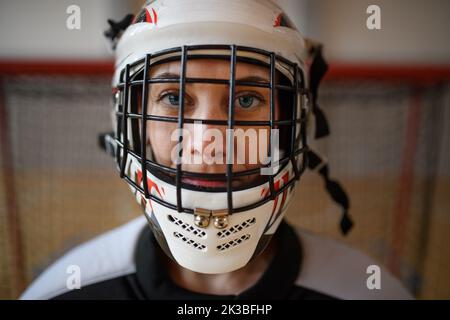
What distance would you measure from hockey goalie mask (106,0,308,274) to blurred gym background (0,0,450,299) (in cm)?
54

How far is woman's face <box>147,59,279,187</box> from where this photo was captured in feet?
1.98

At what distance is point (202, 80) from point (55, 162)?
0.97m

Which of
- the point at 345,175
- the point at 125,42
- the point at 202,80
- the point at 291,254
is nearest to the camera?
the point at 202,80

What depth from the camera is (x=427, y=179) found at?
4.32 feet

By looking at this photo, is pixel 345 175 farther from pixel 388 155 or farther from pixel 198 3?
pixel 198 3

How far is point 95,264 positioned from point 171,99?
18.7 inches

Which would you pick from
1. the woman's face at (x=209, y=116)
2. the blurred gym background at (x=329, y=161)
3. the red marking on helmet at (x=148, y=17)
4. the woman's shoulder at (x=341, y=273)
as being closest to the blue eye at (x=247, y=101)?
the woman's face at (x=209, y=116)

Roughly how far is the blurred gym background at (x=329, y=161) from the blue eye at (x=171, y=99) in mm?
565

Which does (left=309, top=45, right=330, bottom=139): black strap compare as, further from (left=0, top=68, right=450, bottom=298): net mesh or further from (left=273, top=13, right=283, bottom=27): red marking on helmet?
(left=0, top=68, right=450, bottom=298): net mesh

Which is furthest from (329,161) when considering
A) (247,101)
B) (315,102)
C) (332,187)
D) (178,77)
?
(178,77)

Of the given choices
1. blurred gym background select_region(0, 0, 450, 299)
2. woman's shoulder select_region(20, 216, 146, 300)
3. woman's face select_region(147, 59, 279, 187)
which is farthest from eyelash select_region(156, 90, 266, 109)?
blurred gym background select_region(0, 0, 450, 299)

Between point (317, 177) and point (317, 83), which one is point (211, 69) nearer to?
point (317, 83)
